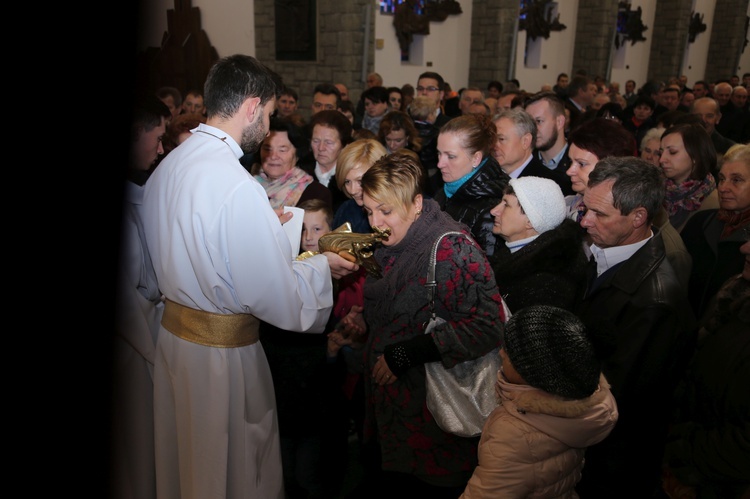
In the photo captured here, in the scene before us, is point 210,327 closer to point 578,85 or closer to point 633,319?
point 633,319

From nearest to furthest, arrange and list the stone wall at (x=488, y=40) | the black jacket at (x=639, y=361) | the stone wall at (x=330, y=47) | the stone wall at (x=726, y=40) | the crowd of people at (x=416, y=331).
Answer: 1. the crowd of people at (x=416, y=331)
2. the black jacket at (x=639, y=361)
3. the stone wall at (x=330, y=47)
4. the stone wall at (x=488, y=40)
5. the stone wall at (x=726, y=40)

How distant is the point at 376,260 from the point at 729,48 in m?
23.5

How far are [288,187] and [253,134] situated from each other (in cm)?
154

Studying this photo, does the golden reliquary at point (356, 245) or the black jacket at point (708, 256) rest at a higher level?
the golden reliquary at point (356, 245)

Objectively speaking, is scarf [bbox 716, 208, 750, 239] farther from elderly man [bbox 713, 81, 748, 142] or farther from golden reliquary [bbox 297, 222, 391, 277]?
elderly man [bbox 713, 81, 748, 142]

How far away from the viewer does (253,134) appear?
2.06 meters

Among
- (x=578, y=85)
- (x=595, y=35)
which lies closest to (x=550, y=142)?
(x=578, y=85)

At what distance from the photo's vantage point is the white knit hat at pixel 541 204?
7.42 feet

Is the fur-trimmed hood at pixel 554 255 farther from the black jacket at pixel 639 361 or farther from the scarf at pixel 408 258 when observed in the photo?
the scarf at pixel 408 258

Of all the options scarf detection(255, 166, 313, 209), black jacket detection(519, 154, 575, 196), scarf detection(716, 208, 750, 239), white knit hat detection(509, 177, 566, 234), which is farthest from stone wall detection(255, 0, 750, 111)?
white knit hat detection(509, 177, 566, 234)

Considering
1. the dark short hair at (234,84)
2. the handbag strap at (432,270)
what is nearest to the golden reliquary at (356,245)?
the handbag strap at (432,270)

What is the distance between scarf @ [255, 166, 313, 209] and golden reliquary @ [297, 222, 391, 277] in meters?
1.24

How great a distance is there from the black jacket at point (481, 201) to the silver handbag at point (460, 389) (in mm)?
634

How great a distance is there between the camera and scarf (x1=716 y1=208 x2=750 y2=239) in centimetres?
279
